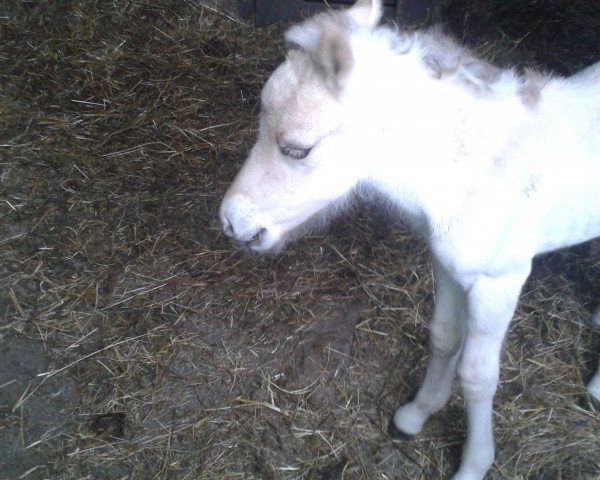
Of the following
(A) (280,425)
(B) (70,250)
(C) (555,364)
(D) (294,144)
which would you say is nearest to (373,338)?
(A) (280,425)

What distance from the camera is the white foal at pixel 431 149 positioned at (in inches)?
64.6

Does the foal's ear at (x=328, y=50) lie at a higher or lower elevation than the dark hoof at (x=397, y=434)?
higher

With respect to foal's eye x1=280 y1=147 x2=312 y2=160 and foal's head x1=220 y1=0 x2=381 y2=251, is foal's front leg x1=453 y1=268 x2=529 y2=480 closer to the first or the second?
foal's head x1=220 y1=0 x2=381 y2=251

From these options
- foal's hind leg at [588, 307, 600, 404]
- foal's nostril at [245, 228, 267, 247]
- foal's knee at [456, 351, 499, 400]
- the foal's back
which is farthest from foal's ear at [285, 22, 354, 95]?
foal's hind leg at [588, 307, 600, 404]

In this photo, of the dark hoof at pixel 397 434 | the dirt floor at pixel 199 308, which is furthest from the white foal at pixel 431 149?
the dirt floor at pixel 199 308

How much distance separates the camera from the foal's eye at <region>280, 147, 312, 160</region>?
65.8 inches

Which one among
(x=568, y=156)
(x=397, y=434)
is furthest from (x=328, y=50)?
(x=397, y=434)

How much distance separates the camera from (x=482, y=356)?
194 cm

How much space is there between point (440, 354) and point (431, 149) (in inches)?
37.6

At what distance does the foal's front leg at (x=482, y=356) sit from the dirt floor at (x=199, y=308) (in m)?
0.19

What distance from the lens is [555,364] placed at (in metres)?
2.67

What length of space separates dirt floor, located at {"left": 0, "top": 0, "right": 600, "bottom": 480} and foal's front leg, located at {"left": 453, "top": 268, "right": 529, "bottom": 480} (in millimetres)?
188

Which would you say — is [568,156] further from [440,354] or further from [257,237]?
[257,237]

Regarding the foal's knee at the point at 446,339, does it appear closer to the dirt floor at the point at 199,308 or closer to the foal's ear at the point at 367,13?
the dirt floor at the point at 199,308
